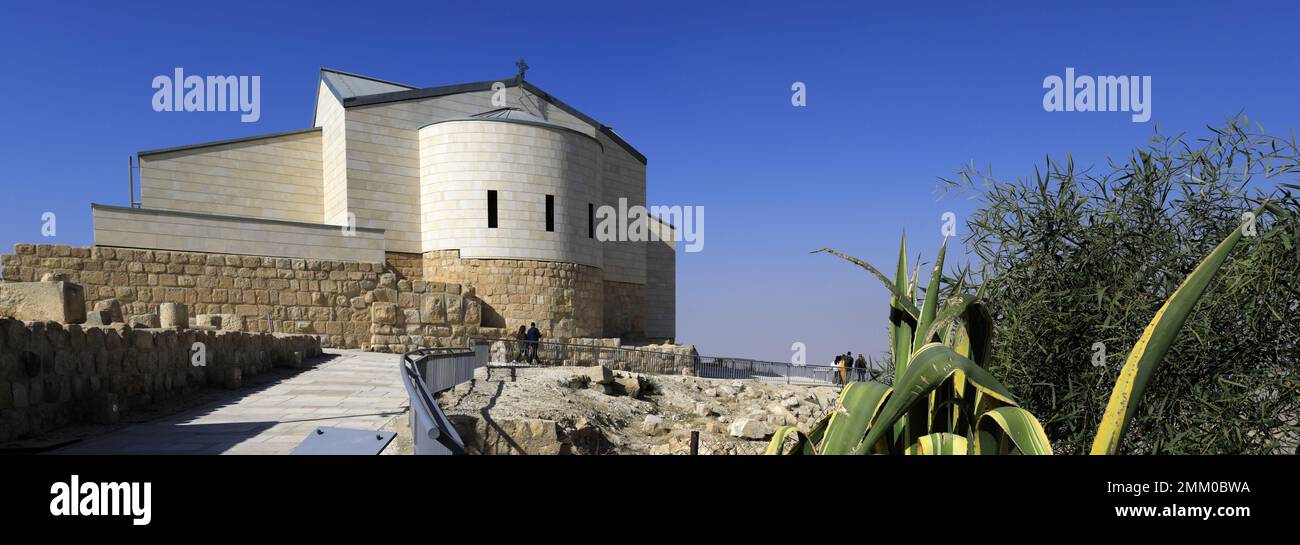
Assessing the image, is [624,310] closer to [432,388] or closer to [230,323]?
[230,323]

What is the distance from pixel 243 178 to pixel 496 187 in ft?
27.3

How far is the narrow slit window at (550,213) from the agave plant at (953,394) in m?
21.1

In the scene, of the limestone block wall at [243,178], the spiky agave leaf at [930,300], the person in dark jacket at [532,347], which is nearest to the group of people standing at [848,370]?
the person in dark jacket at [532,347]

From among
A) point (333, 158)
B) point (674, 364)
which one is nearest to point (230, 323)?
point (674, 364)

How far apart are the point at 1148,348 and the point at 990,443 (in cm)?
67

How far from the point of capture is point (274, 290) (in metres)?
18.8

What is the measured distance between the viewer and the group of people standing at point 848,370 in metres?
18.5

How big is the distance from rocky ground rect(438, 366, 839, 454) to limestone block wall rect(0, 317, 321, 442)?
9.20 ft

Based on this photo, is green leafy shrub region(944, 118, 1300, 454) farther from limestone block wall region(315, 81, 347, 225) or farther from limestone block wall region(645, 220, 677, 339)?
limestone block wall region(645, 220, 677, 339)

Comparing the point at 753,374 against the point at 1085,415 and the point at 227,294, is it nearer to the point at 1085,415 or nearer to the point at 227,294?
the point at 227,294

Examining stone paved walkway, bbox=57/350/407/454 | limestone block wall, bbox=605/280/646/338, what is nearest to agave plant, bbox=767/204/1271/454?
stone paved walkway, bbox=57/350/407/454

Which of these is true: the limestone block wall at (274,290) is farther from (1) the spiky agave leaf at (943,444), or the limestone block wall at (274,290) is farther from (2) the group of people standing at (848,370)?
(1) the spiky agave leaf at (943,444)
